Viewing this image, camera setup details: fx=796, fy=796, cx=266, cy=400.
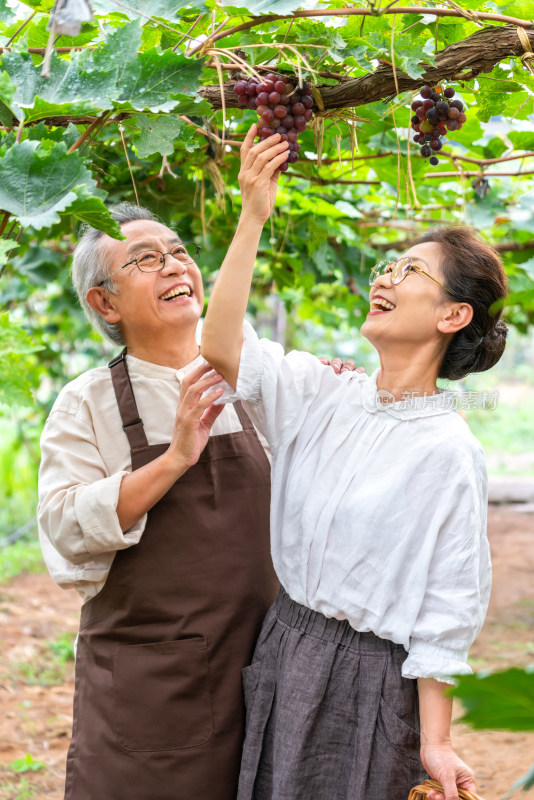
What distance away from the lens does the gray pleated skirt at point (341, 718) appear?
5.01 ft

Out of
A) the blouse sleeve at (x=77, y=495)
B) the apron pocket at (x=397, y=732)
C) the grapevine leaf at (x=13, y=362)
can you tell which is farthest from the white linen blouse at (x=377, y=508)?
the grapevine leaf at (x=13, y=362)

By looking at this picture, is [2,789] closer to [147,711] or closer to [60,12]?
[147,711]

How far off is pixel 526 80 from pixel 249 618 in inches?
49.2

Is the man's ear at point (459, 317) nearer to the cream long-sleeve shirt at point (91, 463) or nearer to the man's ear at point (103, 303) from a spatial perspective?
the cream long-sleeve shirt at point (91, 463)

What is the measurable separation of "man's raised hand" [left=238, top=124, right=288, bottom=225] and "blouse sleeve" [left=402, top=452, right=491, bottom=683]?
2.02ft

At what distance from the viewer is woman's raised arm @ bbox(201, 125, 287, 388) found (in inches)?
52.2

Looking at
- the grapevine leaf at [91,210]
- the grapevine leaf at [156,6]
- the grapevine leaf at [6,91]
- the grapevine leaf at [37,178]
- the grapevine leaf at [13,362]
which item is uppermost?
the grapevine leaf at [156,6]

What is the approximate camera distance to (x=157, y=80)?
1260 millimetres

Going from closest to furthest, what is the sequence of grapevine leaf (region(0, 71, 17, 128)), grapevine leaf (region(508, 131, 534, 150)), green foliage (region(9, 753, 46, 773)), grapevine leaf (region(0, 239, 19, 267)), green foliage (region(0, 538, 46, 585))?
grapevine leaf (region(0, 239, 19, 267))
grapevine leaf (region(0, 71, 17, 128))
grapevine leaf (region(508, 131, 534, 150))
green foliage (region(9, 753, 46, 773))
green foliage (region(0, 538, 46, 585))

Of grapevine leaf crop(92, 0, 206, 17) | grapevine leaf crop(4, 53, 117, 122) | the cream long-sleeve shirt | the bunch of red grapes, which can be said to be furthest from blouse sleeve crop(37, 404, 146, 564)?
the bunch of red grapes

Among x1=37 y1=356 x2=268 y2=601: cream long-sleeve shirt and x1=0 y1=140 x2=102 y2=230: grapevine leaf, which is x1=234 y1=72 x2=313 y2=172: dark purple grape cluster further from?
x1=37 y1=356 x2=268 y2=601: cream long-sleeve shirt

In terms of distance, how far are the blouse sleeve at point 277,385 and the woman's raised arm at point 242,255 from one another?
1.7 inches

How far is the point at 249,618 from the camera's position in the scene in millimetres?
1770

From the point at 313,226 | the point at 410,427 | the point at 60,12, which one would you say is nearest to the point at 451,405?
the point at 410,427
